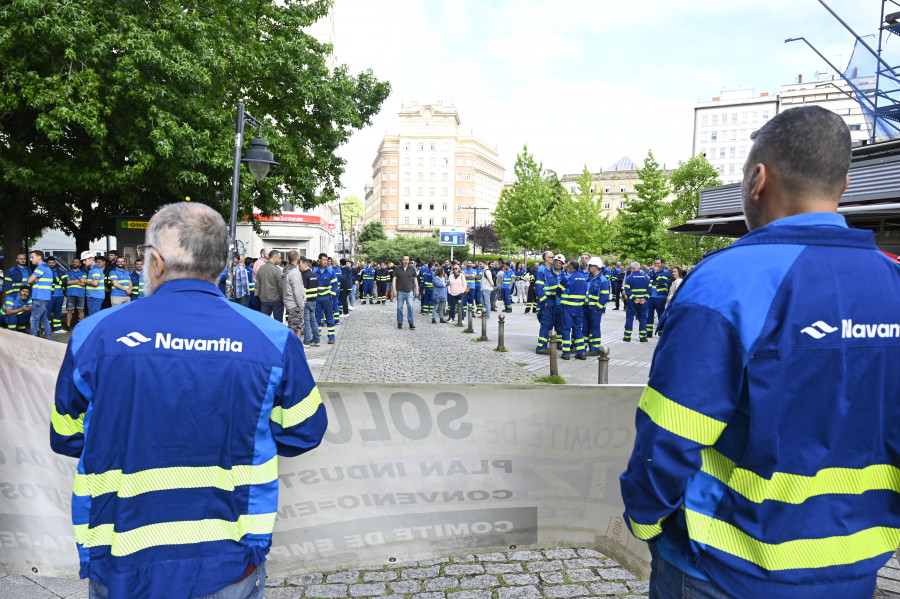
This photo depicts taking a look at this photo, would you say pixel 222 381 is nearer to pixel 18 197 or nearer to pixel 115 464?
pixel 115 464

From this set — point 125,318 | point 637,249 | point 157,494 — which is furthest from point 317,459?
point 637,249

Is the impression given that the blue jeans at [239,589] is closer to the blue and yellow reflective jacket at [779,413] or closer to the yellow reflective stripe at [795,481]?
the blue and yellow reflective jacket at [779,413]

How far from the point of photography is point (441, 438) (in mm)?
3586

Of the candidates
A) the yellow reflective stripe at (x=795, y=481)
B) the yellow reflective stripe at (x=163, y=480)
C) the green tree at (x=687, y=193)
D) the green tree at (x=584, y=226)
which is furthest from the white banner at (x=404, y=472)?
the green tree at (x=584, y=226)

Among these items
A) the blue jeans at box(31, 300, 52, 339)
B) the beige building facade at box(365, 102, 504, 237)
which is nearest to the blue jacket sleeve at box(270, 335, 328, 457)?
the blue jeans at box(31, 300, 52, 339)

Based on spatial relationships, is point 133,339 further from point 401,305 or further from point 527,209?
point 527,209

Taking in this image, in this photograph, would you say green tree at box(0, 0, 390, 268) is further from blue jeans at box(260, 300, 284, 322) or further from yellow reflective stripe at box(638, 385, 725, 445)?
yellow reflective stripe at box(638, 385, 725, 445)

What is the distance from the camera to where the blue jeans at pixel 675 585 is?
1.64 metres

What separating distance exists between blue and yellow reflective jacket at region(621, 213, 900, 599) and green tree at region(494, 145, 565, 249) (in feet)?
179

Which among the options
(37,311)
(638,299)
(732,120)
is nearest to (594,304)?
(638,299)

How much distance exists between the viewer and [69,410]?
6.40 feet

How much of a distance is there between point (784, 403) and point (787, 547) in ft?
1.26

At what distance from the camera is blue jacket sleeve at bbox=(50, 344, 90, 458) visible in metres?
1.91

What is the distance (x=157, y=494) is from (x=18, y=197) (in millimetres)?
19089
